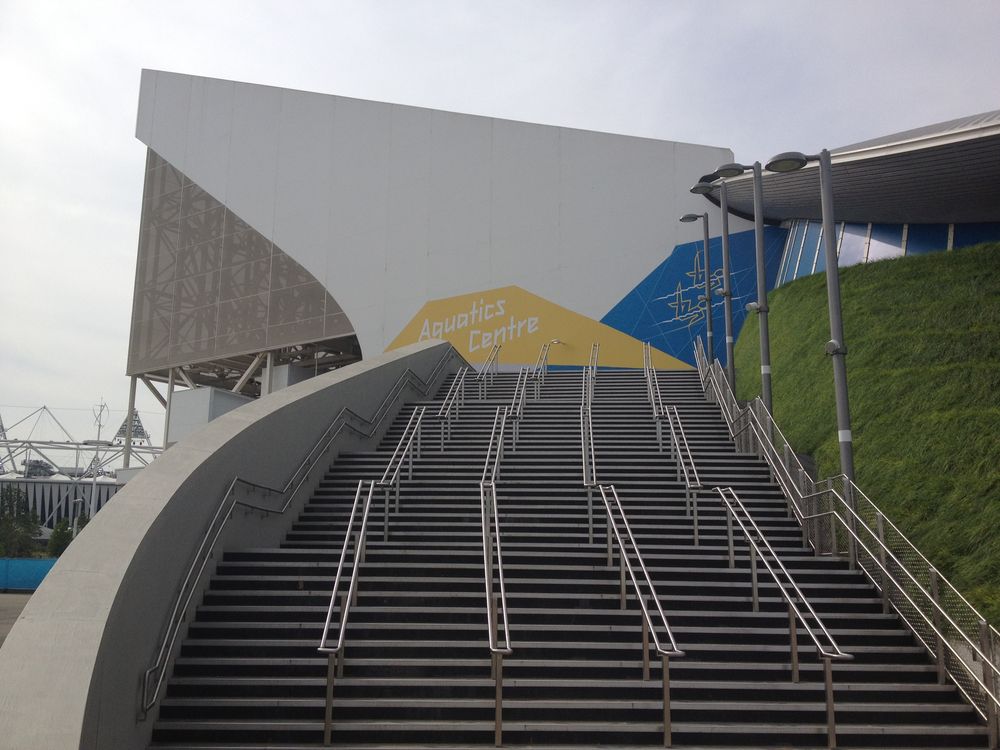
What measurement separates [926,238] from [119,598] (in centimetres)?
1585

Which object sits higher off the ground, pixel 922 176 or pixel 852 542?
pixel 922 176

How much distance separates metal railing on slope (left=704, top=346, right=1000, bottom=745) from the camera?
21.5 ft

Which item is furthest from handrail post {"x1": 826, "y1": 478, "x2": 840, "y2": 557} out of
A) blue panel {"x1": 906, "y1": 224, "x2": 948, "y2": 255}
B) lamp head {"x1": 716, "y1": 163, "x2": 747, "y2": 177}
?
blue panel {"x1": 906, "y1": 224, "x2": 948, "y2": 255}

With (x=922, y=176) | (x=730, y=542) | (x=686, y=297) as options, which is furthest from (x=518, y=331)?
(x=730, y=542)

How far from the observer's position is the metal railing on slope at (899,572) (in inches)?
258

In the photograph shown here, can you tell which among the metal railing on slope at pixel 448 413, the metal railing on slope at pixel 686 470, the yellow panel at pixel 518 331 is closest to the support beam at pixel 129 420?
the yellow panel at pixel 518 331

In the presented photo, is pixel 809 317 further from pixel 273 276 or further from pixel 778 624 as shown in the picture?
pixel 273 276

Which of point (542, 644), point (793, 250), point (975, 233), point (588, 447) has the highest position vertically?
point (793, 250)

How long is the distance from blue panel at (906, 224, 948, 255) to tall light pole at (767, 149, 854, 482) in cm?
→ 733

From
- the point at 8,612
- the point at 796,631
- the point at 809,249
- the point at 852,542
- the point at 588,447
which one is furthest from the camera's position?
the point at 809,249

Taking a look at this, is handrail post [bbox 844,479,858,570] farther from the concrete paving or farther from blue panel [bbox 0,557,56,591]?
blue panel [bbox 0,557,56,591]

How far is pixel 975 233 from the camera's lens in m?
16.4

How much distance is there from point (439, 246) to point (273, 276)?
5787 mm

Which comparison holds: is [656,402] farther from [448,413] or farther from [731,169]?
[731,169]
